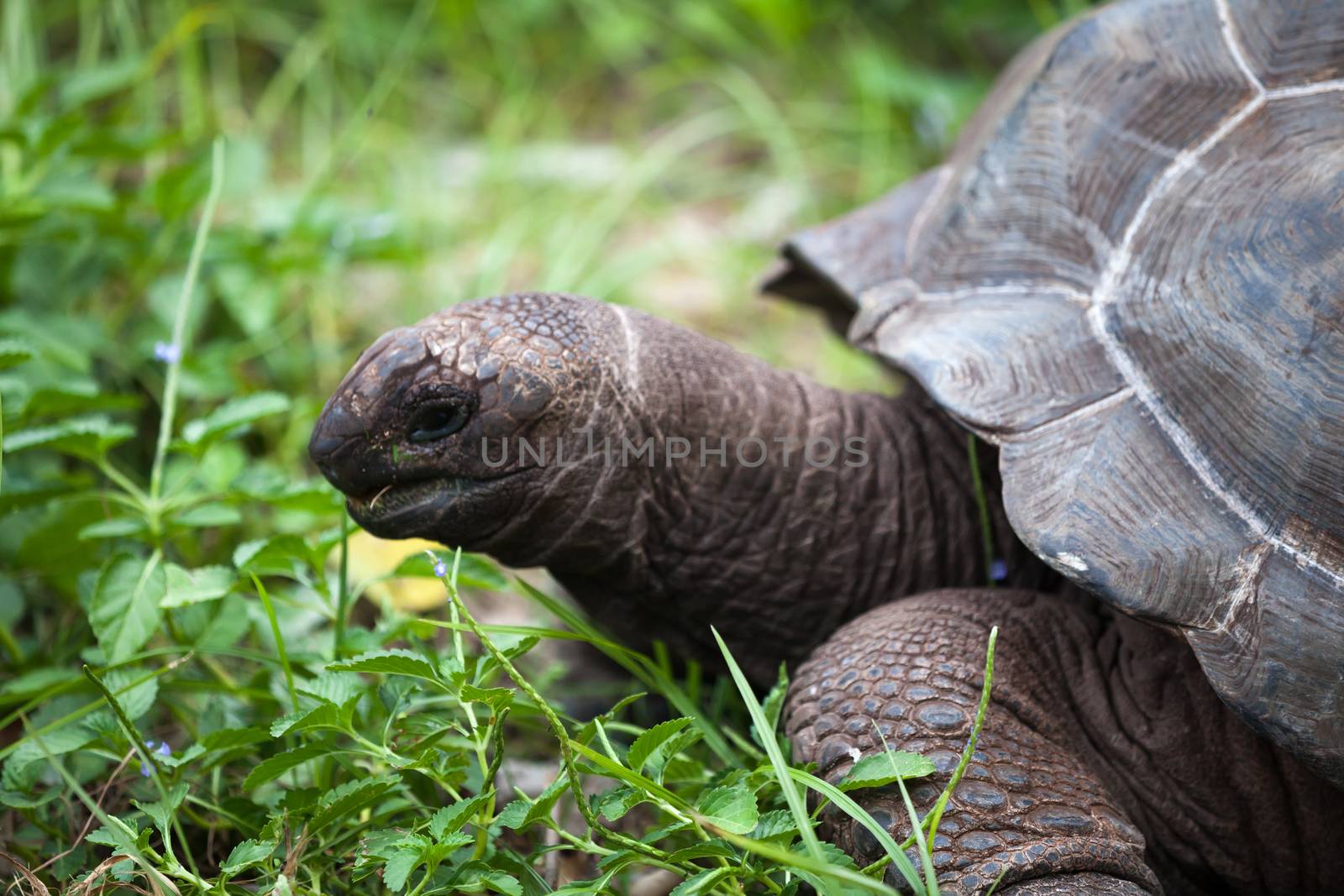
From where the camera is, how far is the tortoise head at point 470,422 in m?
1.93

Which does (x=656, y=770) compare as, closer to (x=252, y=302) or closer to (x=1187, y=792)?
(x=1187, y=792)

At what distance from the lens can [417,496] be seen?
6.60ft

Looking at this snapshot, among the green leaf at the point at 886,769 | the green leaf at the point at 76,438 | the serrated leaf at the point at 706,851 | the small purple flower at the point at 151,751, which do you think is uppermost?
the green leaf at the point at 76,438

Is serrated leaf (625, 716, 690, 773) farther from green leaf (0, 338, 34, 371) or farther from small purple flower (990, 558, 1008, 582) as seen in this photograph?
green leaf (0, 338, 34, 371)

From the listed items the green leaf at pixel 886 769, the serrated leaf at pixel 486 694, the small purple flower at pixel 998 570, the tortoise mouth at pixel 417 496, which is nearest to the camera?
the serrated leaf at pixel 486 694

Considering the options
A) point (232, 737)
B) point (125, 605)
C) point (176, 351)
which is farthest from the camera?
point (176, 351)

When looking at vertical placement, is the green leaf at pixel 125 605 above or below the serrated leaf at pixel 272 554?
below

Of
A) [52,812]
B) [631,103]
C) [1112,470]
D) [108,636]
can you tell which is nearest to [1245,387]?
[1112,470]

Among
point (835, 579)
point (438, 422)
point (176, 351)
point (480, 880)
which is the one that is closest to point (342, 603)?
point (438, 422)

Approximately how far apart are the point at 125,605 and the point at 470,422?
0.77 m

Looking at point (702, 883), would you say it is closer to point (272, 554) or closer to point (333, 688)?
point (333, 688)

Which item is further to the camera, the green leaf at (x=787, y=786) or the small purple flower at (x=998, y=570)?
the small purple flower at (x=998, y=570)

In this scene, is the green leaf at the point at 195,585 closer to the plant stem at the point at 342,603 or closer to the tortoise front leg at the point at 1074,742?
the plant stem at the point at 342,603

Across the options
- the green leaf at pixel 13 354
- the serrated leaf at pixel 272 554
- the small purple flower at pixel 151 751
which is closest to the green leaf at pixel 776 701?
the serrated leaf at pixel 272 554
